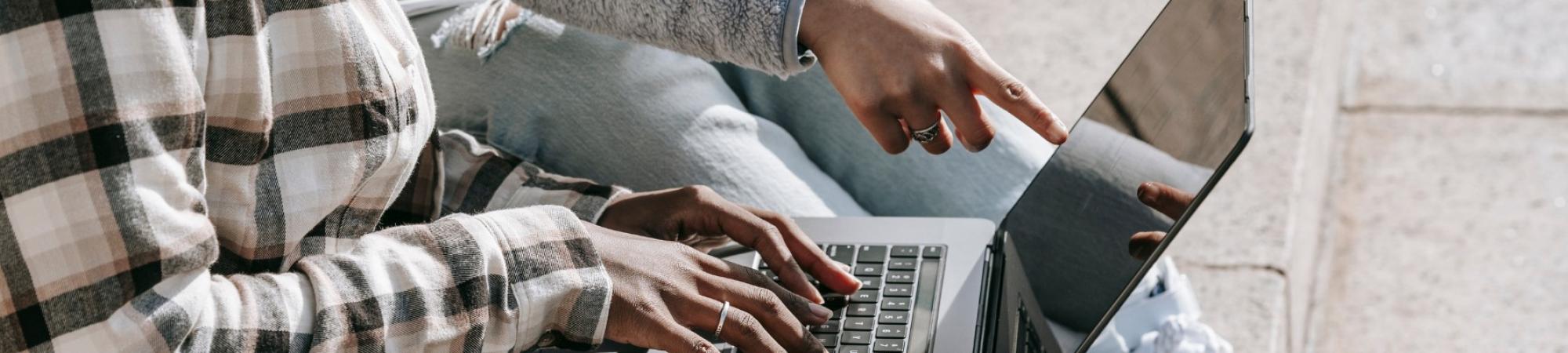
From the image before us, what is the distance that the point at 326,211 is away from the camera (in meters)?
0.87

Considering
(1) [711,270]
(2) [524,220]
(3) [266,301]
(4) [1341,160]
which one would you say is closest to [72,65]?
(3) [266,301]

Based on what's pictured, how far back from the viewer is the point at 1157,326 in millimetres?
1187

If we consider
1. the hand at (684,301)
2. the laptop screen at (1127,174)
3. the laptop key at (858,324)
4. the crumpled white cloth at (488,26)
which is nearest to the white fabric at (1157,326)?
the laptop screen at (1127,174)

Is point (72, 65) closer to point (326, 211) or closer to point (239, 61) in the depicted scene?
point (239, 61)

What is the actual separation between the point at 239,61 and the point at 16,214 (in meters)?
0.15

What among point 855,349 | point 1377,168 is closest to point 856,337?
point 855,349

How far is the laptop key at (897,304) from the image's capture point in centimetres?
105

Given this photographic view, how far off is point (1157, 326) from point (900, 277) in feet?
0.81

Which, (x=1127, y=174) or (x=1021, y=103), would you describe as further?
(x=1127, y=174)

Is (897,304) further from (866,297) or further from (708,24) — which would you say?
(708,24)

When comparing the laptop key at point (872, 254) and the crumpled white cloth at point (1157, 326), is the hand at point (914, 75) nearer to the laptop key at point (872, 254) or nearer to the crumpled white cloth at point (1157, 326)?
the laptop key at point (872, 254)

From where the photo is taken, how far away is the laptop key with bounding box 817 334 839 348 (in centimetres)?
101

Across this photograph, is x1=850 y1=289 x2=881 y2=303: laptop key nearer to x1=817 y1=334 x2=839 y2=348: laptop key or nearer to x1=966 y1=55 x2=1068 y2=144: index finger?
x1=817 y1=334 x2=839 y2=348: laptop key

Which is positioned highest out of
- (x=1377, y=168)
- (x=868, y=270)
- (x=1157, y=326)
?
(x=868, y=270)
